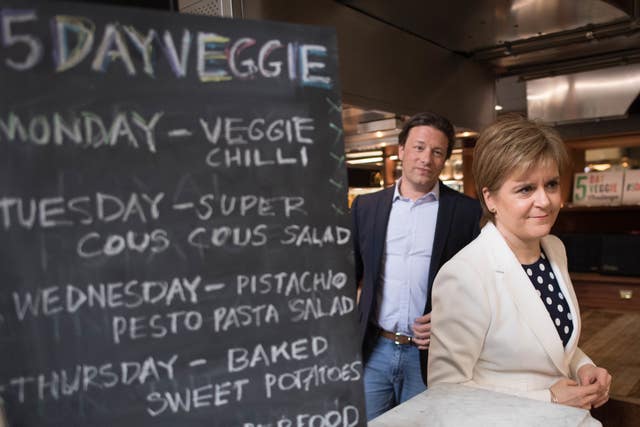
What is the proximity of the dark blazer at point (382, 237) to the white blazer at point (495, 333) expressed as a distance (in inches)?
25.3

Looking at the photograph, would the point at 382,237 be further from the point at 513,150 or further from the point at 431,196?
the point at 513,150

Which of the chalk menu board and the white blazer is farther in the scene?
the white blazer

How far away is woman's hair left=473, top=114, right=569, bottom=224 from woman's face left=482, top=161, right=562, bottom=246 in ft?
0.06

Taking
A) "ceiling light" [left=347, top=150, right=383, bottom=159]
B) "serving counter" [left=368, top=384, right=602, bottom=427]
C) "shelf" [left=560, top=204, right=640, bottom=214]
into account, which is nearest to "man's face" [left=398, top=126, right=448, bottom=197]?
"serving counter" [left=368, top=384, right=602, bottom=427]

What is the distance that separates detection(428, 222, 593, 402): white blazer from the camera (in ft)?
3.95

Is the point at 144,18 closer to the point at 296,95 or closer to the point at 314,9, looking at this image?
the point at 296,95

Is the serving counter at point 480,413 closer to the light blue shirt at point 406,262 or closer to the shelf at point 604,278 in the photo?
the light blue shirt at point 406,262

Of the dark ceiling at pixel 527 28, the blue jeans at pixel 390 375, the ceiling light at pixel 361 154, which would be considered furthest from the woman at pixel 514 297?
the ceiling light at pixel 361 154

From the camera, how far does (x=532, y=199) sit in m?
1.28

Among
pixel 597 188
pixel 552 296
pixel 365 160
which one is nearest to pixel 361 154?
pixel 365 160

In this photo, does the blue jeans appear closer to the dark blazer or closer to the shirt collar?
the dark blazer

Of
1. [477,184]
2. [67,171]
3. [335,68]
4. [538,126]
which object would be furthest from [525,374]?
[67,171]

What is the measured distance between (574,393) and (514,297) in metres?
0.25

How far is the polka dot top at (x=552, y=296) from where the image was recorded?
1.31 metres
